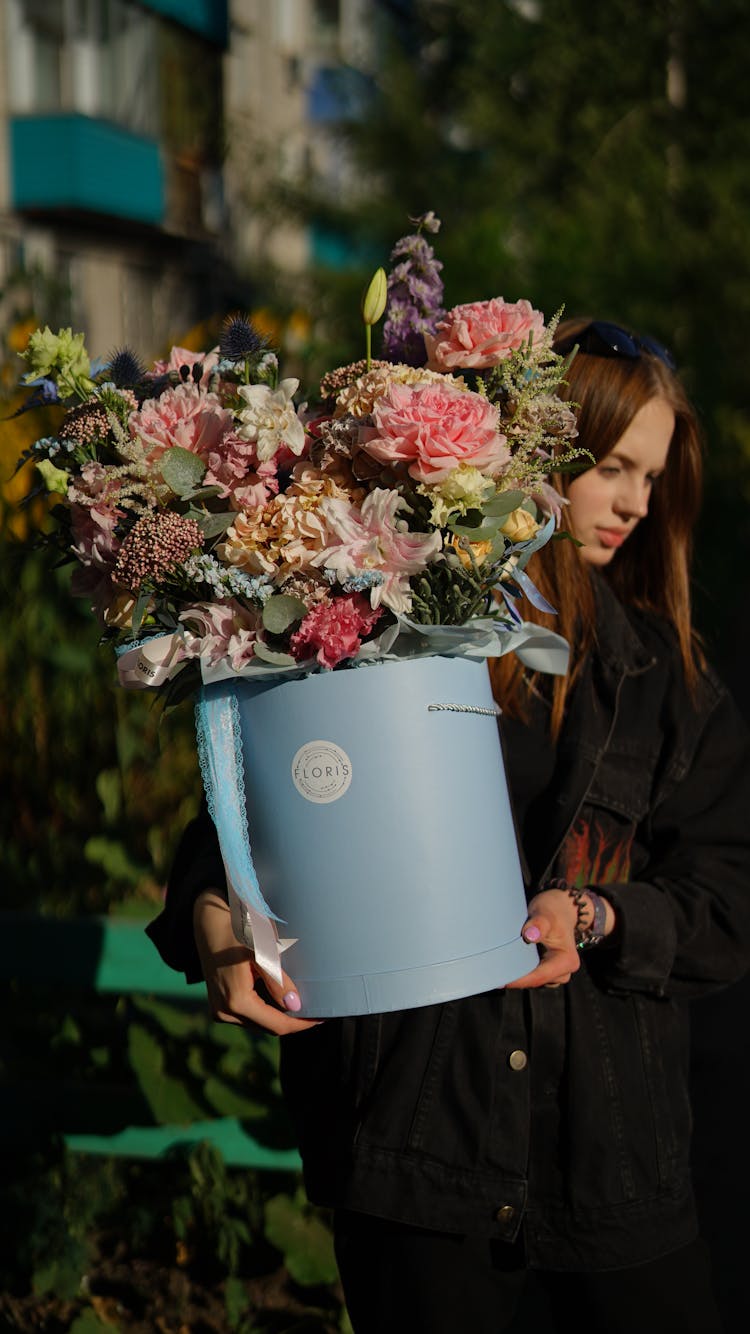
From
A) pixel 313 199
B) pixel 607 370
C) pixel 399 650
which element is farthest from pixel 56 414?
pixel 313 199

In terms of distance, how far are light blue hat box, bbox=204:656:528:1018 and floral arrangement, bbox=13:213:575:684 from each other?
6 centimetres

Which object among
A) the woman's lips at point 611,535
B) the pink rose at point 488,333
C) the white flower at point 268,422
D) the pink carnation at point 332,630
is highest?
the pink rose at point 488,333

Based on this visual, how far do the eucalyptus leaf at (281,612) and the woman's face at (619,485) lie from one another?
1.93 ft

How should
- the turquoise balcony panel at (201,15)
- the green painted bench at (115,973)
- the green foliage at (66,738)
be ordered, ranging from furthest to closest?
1. the turquoise balcony panel at (201,15)
2. the green foliage at (66,738)
3. the green painted bench at (115,973)

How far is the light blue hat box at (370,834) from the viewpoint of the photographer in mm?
1623

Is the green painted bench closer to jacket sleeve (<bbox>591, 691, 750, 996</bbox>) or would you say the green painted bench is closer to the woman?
the woman

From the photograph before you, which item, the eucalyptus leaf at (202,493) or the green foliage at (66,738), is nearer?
the eucalyptus leaf at (202,493)

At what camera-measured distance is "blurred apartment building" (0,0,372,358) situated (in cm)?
1912

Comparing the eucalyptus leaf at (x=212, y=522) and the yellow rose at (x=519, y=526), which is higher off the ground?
the eucalyptus leaf at (x=212, y=522)

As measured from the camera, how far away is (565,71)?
13008 mm

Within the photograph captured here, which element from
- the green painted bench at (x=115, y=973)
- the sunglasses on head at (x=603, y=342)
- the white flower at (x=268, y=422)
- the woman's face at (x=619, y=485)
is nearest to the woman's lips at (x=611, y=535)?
the woman's face at (x=619, y=485)

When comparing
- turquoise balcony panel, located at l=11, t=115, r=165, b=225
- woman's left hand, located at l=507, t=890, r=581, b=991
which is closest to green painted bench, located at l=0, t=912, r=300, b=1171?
woman's left hand, located at l=507, t=890, r=581, b=991

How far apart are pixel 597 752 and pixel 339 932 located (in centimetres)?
47

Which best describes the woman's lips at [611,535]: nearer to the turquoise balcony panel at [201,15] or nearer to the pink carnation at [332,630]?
the pink carnation at [332,630]
